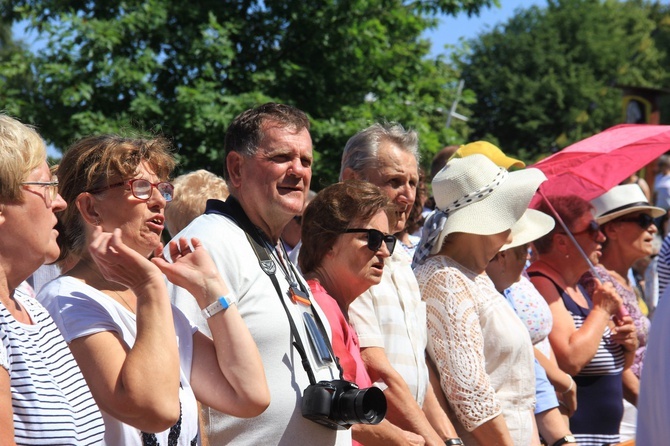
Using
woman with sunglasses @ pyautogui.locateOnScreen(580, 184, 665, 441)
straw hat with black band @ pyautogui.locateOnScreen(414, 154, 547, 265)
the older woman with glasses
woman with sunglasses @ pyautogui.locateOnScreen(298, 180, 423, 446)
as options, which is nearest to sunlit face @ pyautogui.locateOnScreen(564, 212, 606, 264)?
woman with sunglasses @ pyautogui.locateOnScreen(580, 184, 665, 441)

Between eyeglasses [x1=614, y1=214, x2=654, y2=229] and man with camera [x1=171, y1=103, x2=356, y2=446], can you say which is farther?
eyeglasses [x1=614, y1=214, x2=654, y2=229]

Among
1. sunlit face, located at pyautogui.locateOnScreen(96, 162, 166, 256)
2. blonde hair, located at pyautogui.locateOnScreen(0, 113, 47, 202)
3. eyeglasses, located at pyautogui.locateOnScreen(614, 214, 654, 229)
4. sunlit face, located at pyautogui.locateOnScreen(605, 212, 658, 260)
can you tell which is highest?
blonde hair, located at pyautogui.locateOnScreen(0, 113, 47, 202)

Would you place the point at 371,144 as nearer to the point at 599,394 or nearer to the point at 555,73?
the point at 599,394

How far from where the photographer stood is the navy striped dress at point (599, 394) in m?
5.09

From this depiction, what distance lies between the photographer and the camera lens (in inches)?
117

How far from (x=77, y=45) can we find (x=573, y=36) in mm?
39021

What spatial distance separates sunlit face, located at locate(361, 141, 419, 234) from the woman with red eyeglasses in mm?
1205

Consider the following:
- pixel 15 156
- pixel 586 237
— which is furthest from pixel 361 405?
pixel 586 237

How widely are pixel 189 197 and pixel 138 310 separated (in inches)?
75.0

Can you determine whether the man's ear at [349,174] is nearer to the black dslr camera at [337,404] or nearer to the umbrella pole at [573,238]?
the umbrella pole at [573,238]

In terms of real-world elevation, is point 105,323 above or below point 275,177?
below

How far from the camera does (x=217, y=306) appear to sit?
274 centimetres

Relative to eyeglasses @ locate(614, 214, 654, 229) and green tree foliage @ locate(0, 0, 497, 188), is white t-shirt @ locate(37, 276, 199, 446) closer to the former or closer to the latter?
eyeglasses @ locate(614, 214, 654, 229)

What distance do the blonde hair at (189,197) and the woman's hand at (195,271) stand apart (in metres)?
1.47
